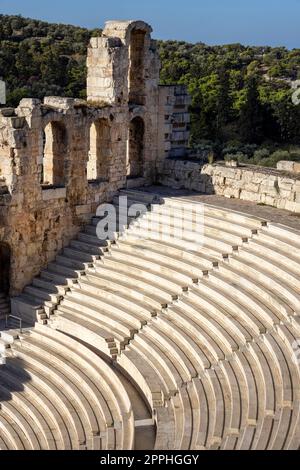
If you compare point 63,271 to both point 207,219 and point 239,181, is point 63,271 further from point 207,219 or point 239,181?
point 239,181

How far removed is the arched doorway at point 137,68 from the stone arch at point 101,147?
56.3 inches

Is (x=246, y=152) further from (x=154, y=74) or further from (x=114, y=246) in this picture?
(x=114, y=246)

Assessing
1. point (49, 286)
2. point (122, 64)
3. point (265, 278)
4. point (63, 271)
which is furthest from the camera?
point (122, 64)

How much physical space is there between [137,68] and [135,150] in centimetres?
213

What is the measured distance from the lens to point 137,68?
20.4m

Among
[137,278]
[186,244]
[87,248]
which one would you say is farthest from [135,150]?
[137,278]

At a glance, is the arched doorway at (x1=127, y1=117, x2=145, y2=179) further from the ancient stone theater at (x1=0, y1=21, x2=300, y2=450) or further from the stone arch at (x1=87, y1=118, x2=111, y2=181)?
the stone arch at (x1=87, y1=118, x2=111, y2=181)

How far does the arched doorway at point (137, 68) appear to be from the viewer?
20234 mm

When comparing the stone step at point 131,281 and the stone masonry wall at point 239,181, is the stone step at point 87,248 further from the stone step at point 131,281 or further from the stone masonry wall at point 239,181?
the stone masonry wall at point 239,181

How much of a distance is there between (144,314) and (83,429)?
3.24 m

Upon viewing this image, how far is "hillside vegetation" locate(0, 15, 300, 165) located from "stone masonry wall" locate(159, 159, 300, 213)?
13.2 ft

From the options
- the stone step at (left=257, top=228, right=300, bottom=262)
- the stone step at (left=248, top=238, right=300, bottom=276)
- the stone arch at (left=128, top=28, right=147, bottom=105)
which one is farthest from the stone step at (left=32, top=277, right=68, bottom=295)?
the stone arch at (left=128, top=28, right=147, bottom=105)

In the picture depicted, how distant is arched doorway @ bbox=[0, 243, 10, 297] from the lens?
18297mm

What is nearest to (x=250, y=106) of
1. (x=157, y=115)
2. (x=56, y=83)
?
(x=56, y=83)
